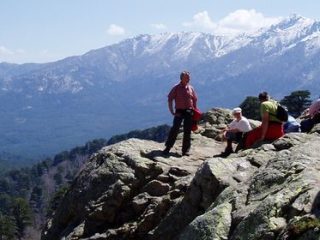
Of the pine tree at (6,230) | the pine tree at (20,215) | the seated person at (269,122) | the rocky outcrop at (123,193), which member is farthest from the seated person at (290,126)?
the pine tree at (20,215)

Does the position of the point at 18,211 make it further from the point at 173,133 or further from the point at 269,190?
the point at 269,190

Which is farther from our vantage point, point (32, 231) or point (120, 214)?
point (32, 231)

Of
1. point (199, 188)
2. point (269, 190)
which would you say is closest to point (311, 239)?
point (269, 190)

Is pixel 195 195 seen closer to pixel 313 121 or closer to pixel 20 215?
pixel 313 121

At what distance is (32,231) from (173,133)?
108m

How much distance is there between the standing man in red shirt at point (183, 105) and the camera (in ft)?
66.2

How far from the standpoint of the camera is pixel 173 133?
818 inches

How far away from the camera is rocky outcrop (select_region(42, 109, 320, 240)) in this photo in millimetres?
11000

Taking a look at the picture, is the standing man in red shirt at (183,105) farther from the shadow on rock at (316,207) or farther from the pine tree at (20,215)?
the pine tree at (20,215)

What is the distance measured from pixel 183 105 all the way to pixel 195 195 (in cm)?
579

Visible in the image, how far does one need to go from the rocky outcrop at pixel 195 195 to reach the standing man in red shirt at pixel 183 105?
540 mm

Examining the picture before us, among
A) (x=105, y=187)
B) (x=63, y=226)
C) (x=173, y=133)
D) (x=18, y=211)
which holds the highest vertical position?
(x=173, y=133)

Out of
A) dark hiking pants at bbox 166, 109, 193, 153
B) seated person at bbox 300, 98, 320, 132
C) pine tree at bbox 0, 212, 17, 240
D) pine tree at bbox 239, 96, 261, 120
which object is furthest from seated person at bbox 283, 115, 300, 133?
pine tree at bbox 0, 212, 17, 240

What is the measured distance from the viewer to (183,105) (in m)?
20.3
